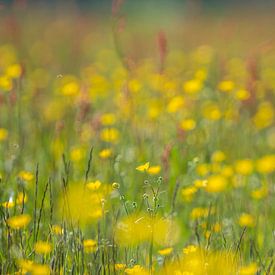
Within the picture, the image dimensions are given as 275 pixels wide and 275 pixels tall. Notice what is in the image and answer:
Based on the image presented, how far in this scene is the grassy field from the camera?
2246 mm

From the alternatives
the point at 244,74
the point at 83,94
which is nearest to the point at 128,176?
the point at 83,94

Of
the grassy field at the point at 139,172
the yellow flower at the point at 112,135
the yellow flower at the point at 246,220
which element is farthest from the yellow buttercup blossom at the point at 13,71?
the yellow flower at the point at 246,220

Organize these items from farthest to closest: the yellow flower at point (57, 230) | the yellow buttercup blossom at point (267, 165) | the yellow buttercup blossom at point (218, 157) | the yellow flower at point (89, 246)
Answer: the yellow buttercup blossom at point (218, 157) < the yellow buttercup blossom at point (267, 165) < the yellow flower at point (89, 246) < the yellow flower at point (57, 230)

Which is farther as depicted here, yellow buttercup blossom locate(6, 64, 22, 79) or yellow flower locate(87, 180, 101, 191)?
yellow buttercup blossom locate(6, 64, 22, 79)

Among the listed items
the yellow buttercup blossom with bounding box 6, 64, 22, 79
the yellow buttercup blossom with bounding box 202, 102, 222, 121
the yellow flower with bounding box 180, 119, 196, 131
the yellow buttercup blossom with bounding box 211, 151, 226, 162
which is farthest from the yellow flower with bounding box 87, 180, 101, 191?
the yellow buttercup blossom with bounding box 202, 102, 222, 121

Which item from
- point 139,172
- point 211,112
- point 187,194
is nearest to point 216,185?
point 187,194

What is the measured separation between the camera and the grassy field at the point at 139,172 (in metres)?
2.25

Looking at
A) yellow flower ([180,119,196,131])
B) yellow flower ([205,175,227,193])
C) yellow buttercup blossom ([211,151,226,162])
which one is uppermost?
yellow flower ([205,175,227,193])

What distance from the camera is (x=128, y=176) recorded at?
3.44 m

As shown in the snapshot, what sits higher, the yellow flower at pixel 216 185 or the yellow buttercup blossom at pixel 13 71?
the yellow buttercup blossom at pixel 13 71

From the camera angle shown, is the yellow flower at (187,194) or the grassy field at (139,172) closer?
the grassy field at (139,172)

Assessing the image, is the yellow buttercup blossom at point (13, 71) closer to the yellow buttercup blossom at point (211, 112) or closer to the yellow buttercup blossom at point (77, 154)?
the yellow buttercup blossom at point (77, 154)

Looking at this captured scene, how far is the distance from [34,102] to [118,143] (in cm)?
75

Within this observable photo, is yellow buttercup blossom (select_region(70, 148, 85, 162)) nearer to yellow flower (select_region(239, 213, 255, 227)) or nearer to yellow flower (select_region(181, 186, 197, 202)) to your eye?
yellow flower (select_region(181, 186, 197, 202))
